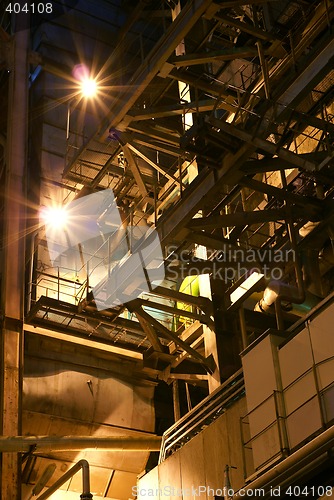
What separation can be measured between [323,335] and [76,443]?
379 inches

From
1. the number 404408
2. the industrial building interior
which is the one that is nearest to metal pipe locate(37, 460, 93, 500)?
the industrial building interior

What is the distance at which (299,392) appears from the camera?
47.3 feet

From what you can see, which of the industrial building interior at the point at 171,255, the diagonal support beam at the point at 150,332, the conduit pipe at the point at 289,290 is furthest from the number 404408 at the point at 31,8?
the conduit pipe at the point at 289,290

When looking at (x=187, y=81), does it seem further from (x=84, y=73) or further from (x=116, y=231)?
(x=84, y=73)

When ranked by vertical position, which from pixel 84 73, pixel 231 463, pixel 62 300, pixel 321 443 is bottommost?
pixel 321 443

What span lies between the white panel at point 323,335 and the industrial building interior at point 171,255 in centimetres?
4

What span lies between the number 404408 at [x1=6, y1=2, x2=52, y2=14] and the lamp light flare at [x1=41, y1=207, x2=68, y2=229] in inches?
264

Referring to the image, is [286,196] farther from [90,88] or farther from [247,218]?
[90,88]

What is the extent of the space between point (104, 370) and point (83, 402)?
1.31m

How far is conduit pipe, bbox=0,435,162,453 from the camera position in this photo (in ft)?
66.2

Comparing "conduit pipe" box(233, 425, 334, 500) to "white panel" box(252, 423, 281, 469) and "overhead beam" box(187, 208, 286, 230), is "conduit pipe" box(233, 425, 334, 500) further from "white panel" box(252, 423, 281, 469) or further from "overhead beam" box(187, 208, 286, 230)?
"overhead beam" box(187, 208, 286, 230)

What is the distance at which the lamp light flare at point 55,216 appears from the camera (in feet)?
85.3

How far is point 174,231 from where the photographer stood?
1864cm

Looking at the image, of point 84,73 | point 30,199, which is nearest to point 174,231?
point 30,199
